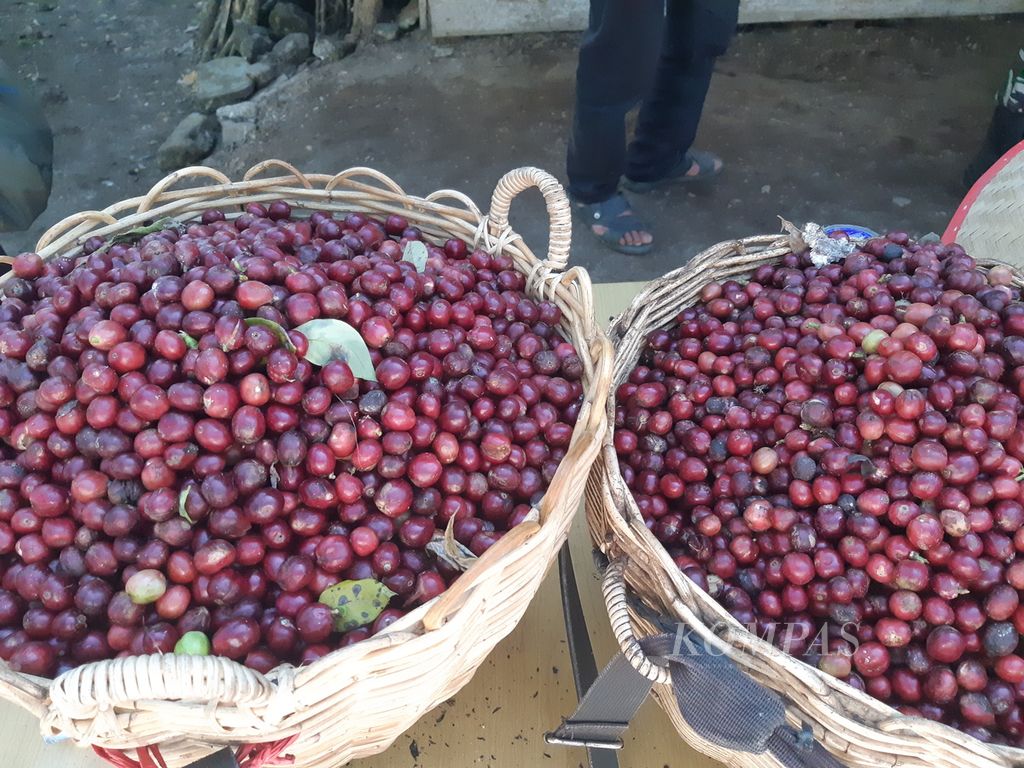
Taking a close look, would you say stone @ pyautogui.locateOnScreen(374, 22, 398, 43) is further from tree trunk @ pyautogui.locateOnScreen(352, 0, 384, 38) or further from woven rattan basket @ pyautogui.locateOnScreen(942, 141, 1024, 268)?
woven rattan basket @ pyautogui.locateOnScreen(942, 141, 1024, 268)

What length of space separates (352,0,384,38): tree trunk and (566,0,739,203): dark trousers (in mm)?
2218

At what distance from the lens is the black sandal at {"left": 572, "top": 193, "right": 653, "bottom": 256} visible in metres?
3.04

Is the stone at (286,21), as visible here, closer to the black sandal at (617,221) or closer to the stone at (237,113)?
the stone at (237,113)

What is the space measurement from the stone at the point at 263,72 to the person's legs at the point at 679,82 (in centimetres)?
229

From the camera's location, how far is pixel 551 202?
1.26 m

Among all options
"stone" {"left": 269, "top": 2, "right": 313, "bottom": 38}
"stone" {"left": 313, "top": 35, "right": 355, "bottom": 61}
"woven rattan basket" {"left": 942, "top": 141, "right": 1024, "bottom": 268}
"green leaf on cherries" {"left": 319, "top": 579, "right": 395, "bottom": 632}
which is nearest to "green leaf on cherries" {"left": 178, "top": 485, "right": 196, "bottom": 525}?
"green leaf on cherries" {"left": 319, "top": 579, "right": 395, "bottom": 632}

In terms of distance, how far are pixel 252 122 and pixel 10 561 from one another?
3460 mm

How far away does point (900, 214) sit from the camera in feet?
10.7

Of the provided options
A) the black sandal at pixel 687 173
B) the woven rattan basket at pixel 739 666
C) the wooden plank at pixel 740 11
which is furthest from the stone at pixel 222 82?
the woven rattan basket at pixel 739 666

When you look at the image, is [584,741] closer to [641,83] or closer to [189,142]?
[641,83]

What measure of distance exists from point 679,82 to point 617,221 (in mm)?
578

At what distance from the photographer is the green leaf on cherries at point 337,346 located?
1005mm

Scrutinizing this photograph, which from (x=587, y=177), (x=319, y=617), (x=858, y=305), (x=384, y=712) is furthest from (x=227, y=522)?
(x=587, y=177)

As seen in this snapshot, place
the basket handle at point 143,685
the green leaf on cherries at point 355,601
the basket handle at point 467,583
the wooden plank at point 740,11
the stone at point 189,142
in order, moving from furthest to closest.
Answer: the wooden plank at point 740,11 < the stone at point 189,142 < the green leaf on cherries at point 355,601 < the basket handle at point 467,583 < the basket handle at point 143,685
